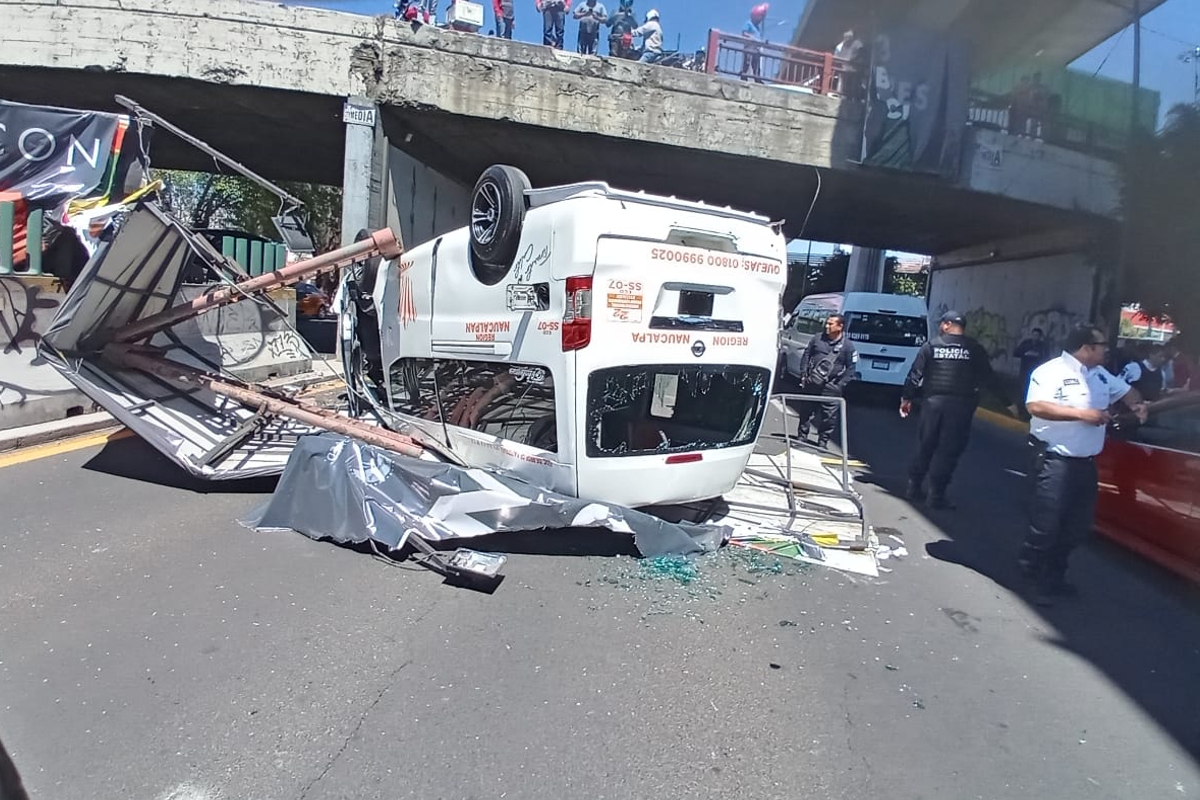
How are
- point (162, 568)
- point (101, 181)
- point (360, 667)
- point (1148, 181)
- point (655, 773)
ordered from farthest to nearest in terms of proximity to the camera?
point (1148, 181) < point (101, 181) < point (162, 568) < point (360, 667) < point (655, 773)

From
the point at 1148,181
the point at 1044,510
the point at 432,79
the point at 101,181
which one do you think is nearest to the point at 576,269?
the point at 1044,510

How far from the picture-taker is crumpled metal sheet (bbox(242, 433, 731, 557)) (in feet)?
15.9

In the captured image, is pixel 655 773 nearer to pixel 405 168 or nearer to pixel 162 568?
pixel 162 568

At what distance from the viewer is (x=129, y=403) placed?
6227 millimetres

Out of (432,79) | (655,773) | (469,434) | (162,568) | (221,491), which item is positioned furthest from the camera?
(432,79)

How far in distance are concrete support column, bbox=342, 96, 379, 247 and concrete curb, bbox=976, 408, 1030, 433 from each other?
11.3 meters

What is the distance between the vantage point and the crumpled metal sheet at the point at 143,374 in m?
5.93

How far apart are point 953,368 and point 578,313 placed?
406cm

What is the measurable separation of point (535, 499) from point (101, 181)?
7.80m

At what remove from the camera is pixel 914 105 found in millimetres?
14734

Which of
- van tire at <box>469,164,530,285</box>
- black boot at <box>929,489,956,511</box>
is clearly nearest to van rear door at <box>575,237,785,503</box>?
van tire at <box>469,164,530,285</box>

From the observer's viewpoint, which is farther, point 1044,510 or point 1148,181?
point 1148,181

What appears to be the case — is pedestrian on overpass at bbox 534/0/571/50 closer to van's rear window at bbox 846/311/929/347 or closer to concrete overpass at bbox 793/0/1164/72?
concrete overpass at bbox 793/0/1164/72

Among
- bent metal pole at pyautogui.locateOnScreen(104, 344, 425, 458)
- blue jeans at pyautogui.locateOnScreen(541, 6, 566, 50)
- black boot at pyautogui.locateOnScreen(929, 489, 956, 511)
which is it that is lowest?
black boot at pyautogui.locateOnScreen(929, 489, 956, 511)
